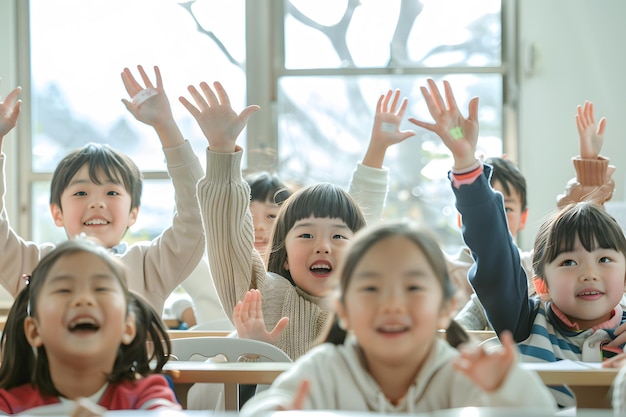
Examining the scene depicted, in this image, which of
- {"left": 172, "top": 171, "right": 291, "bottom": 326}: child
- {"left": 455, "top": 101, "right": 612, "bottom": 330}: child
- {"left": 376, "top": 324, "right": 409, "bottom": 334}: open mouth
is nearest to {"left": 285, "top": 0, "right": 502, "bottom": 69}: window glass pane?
{"left": 172, "top": 171, "right": 291, "bottom": 326}: child

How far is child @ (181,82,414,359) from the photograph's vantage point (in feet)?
→ 7.19

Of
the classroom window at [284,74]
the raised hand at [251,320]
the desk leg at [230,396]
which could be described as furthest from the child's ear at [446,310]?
the classroom window at [284,74]

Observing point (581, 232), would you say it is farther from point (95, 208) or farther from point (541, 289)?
point (95, 208)

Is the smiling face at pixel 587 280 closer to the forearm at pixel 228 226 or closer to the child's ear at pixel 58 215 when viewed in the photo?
the forearm at pixel 228 226

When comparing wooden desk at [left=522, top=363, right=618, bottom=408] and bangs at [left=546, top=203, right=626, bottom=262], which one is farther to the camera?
bangs at [left=546, top=203, right=626, bottom=262]

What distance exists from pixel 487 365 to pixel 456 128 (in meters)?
0.85

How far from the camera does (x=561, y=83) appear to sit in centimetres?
415

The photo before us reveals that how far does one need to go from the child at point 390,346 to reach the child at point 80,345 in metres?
0.30

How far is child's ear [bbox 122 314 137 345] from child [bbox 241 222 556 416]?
14.3 inches

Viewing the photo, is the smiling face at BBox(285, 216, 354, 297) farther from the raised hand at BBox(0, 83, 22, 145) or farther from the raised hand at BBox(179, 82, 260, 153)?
the raised hand at BBox(0, 83, 22, 145)

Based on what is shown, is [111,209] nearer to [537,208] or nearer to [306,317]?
[306,317]

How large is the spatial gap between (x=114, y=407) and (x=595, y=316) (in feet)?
3.77

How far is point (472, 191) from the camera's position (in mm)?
1865

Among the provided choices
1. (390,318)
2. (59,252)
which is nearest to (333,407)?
(390,318)
